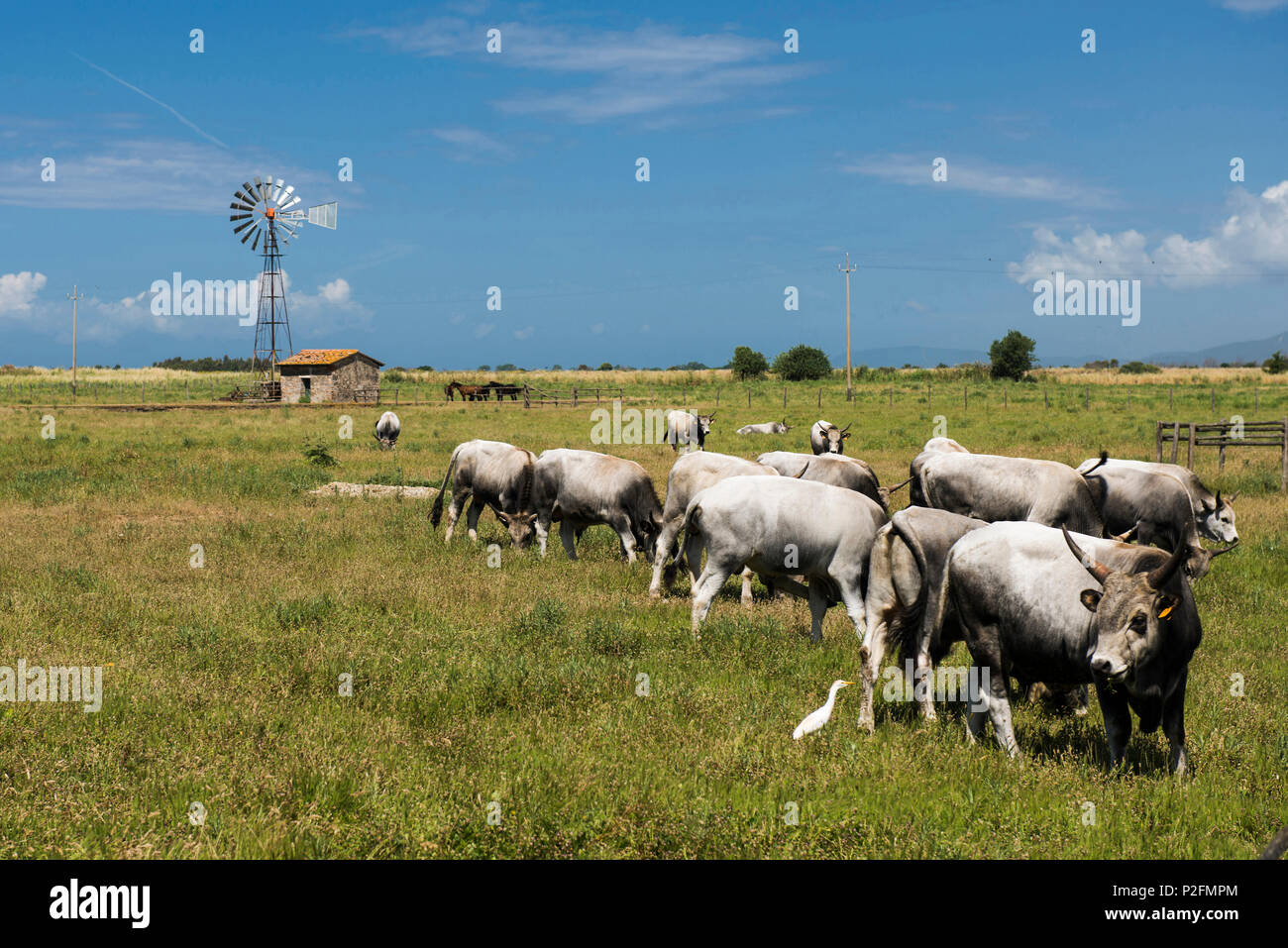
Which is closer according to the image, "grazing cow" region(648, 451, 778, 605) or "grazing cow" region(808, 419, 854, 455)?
"grazing cow" region(648, 451, 778, 605)

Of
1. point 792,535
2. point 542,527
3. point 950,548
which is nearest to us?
point 950,548

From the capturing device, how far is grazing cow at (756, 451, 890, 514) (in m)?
14.5

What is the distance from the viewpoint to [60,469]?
23.6 meters

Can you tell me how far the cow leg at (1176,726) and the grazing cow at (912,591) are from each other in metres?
1.70

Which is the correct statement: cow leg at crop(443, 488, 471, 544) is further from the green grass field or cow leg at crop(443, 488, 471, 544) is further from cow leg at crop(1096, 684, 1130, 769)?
cow leg at crop(1096, 684, 1130, 769)

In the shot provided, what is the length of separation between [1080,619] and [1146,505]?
8740mm

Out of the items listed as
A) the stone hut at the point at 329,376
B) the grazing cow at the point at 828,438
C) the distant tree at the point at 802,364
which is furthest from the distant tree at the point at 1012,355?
the grazing cow at the point at 828,438

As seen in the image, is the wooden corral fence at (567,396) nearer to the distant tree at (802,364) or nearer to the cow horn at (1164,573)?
the distant tree at (802,364)

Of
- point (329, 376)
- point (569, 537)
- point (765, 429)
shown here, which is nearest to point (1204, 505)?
point (569, 537)

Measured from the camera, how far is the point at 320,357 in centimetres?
6306

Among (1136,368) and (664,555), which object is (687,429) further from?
(1136,368)

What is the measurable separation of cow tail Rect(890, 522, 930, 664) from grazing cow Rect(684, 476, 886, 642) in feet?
4.64

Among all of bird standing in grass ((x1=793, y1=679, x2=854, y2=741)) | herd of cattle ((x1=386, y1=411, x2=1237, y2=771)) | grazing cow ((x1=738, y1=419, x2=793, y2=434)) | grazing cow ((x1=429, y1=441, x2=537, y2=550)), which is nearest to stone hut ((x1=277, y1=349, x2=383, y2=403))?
grazing cow ((x1=738, y1=419, x2=793, y2=434))
